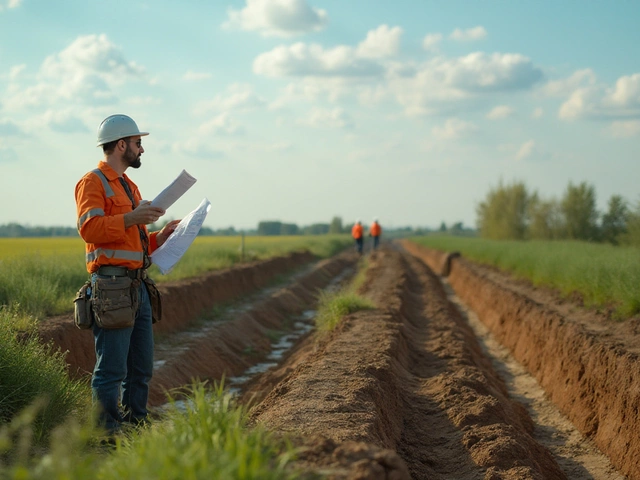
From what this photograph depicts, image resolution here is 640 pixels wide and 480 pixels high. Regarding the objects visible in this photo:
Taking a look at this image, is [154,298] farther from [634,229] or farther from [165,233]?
[634,229]

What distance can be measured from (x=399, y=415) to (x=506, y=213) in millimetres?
43832

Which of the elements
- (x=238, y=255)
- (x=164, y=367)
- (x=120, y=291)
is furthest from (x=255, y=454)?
(x=238, y=255)

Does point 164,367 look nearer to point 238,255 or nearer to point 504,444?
point 504,444

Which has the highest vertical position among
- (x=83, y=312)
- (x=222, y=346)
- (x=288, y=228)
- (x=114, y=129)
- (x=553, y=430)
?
(x=288, y=228)

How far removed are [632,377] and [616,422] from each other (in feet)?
1.64

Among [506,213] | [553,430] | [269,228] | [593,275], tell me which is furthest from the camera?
[269,228]

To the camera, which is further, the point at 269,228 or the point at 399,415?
the point at 269,228

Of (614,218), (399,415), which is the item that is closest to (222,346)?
(399,415)

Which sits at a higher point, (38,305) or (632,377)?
(38,305)

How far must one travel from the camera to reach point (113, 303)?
4.54m

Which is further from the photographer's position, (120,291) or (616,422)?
(616,422)

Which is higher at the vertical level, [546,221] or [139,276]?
[546,221]

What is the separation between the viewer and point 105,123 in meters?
4.81

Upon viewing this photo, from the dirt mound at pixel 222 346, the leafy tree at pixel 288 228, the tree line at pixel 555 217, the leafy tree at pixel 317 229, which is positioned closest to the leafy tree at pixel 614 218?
the tree line at pixel 555 217
